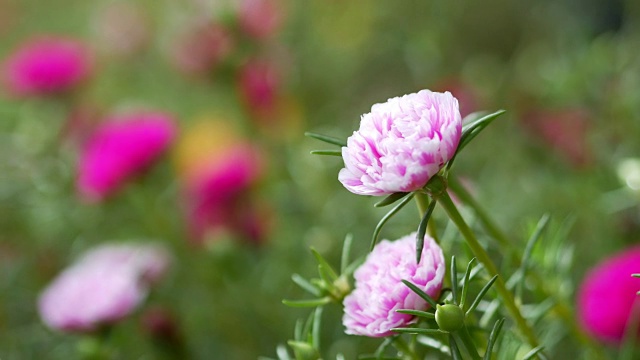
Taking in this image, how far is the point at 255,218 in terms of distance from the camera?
3.26 feet

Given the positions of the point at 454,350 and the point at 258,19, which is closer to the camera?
the point at 454,350

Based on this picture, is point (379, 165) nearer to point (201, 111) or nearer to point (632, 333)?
point (632, 333)

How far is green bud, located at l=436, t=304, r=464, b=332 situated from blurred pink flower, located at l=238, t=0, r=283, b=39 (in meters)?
0.74

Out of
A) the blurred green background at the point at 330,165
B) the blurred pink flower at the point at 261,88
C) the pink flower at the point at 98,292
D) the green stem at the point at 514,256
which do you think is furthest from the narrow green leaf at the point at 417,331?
the blurred pink flower at the point at 261,88

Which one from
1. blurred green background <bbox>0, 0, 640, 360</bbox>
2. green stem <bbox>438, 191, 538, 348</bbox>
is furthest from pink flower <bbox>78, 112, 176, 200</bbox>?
green stem <bbox>438, 191, 538, 348</bbox>

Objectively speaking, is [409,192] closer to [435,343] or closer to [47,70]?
[435,343]

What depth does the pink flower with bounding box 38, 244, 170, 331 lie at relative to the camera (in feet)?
2.26

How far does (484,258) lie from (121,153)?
0.65 meters

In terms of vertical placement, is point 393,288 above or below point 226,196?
below

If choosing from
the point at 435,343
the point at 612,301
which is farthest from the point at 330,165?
the point at 435,343

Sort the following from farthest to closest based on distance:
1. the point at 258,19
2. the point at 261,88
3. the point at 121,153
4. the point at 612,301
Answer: the point at 261,88, the point at 258,19, the point at 121,153, the point at 612,301

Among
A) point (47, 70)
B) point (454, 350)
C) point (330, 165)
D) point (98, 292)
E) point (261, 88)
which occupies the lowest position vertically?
point (454, 350)

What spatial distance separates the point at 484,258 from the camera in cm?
38

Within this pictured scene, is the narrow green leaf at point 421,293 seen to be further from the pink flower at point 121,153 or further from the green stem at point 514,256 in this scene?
the pink flower at point 121,153
